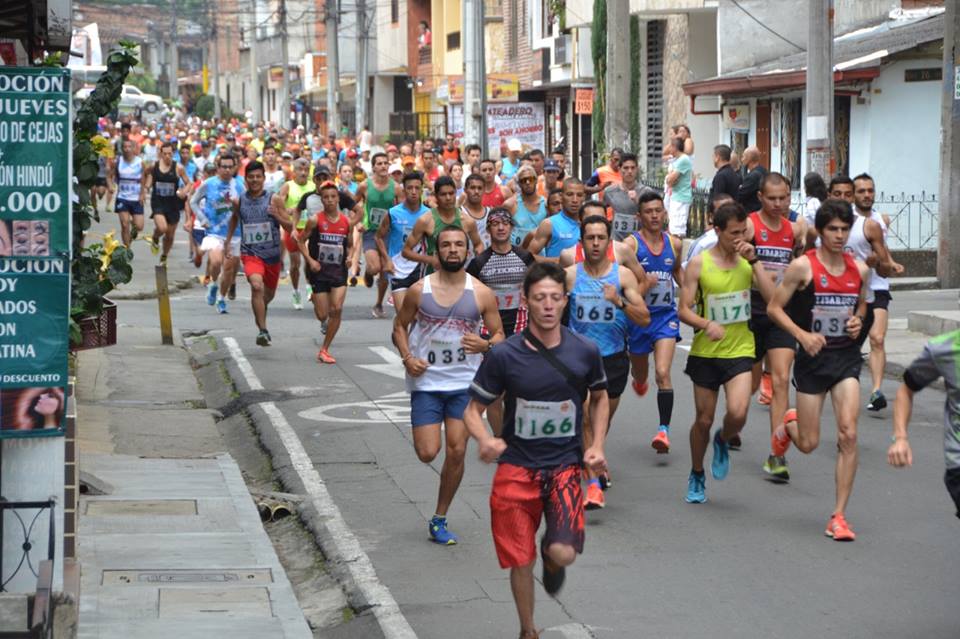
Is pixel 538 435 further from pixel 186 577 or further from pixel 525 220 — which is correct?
pixel 525 220

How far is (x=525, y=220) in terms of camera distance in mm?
15352

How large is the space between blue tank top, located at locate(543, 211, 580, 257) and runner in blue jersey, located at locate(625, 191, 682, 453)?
69.1 inches

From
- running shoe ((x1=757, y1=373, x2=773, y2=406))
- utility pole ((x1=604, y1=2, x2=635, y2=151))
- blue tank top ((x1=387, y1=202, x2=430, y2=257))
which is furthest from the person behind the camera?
utility pole ((x1=604, y1=2, x2=635, y2=151))

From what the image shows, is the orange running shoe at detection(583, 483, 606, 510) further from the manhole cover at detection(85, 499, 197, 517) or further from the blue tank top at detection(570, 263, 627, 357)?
the manhole cover at detection(85, 499, 197, 517)

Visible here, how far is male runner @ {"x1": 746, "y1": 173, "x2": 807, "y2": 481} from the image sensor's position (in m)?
11.2

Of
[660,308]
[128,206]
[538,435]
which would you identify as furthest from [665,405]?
[128,206]

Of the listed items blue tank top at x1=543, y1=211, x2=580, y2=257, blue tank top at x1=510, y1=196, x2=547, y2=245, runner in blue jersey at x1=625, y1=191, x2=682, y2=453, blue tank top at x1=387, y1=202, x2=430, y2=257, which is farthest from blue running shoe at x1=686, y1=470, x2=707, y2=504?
blue tank top at x1=387, y1=202, x2=430, y2=257

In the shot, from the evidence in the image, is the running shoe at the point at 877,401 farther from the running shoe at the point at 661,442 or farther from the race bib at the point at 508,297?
the race bib at the point at 508,297

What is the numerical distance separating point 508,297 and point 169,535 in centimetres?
334

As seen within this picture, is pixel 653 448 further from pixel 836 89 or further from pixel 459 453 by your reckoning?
pixel 836 89

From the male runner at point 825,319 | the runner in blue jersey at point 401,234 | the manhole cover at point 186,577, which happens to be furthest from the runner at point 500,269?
the runner in blue jersey at point 401,234

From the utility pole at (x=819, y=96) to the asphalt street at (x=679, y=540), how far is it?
228 inches

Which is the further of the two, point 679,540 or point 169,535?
point 169,535

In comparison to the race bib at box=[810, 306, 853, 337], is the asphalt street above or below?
below
